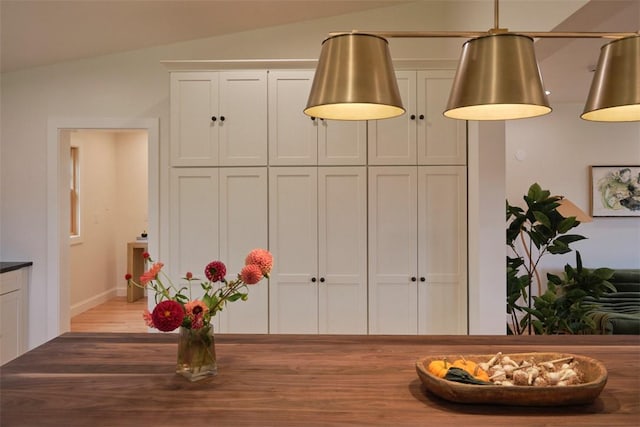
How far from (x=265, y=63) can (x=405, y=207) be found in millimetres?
1372

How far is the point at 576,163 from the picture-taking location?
16.9 ft

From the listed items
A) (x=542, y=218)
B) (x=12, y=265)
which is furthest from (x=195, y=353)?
(x=542, y=218)

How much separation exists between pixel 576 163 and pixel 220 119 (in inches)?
167

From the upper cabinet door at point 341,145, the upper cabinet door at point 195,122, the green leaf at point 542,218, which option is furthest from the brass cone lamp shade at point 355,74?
the green leaf at point 542,218

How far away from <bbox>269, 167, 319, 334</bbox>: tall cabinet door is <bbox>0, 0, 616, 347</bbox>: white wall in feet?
3.16

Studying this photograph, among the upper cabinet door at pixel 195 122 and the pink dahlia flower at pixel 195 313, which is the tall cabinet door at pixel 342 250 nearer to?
the upper cabinet door at pixel 195 122

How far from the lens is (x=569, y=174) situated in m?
5.16

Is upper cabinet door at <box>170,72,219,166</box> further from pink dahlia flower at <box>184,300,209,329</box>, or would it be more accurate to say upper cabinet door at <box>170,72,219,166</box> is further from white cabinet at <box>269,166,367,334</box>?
pink dahlia flower at <box>184,300,209,329</box>

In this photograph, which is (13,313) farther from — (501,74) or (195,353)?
(501,74)

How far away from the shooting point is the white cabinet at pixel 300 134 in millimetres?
3041

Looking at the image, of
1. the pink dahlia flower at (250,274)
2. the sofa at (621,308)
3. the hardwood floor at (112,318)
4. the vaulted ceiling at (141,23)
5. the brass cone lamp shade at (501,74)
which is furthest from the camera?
the hardwood floor at (112,318)

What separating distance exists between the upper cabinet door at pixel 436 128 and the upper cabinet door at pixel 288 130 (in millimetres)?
733

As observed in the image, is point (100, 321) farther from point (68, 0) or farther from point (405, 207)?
point (405, 207)

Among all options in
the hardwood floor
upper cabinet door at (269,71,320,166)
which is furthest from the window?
upper cabinet door at (269,71,320,166)
